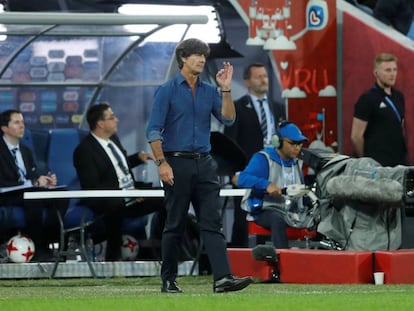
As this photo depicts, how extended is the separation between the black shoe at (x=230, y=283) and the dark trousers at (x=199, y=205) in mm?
45

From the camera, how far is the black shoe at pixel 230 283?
573 inches

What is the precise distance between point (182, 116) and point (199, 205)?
Result: 74 centimetres

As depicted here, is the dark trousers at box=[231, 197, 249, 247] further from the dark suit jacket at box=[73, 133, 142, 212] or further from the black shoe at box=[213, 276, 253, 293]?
the black shoe at box=[213, 276, 253, 293]

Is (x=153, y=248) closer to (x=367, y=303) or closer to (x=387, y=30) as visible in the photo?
(x=387, y=30)

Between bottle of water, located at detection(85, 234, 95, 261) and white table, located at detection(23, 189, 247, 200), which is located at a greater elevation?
white table, located at detection(23, 189, 247, 200)

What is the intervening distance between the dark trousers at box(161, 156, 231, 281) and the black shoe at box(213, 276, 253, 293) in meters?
0.04

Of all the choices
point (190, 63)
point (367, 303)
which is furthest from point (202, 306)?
point (190, 63)

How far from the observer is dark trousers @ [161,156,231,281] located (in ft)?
47.8

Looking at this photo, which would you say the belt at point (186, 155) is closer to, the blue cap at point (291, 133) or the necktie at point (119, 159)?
the blue cap at point (291, 133)

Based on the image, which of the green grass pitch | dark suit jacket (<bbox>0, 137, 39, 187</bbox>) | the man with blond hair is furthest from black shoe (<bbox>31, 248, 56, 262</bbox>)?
the man with blond hair

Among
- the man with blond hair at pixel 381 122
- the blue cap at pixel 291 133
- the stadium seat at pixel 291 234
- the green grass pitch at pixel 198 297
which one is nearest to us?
the green grass pitch at pixel 198 297

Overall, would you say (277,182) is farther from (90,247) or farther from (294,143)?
(90,247)

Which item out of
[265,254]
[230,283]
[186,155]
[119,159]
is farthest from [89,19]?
[230,283]

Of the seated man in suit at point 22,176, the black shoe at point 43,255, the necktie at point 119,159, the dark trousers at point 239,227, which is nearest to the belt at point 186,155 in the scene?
the seated man in suit at point 22,176
